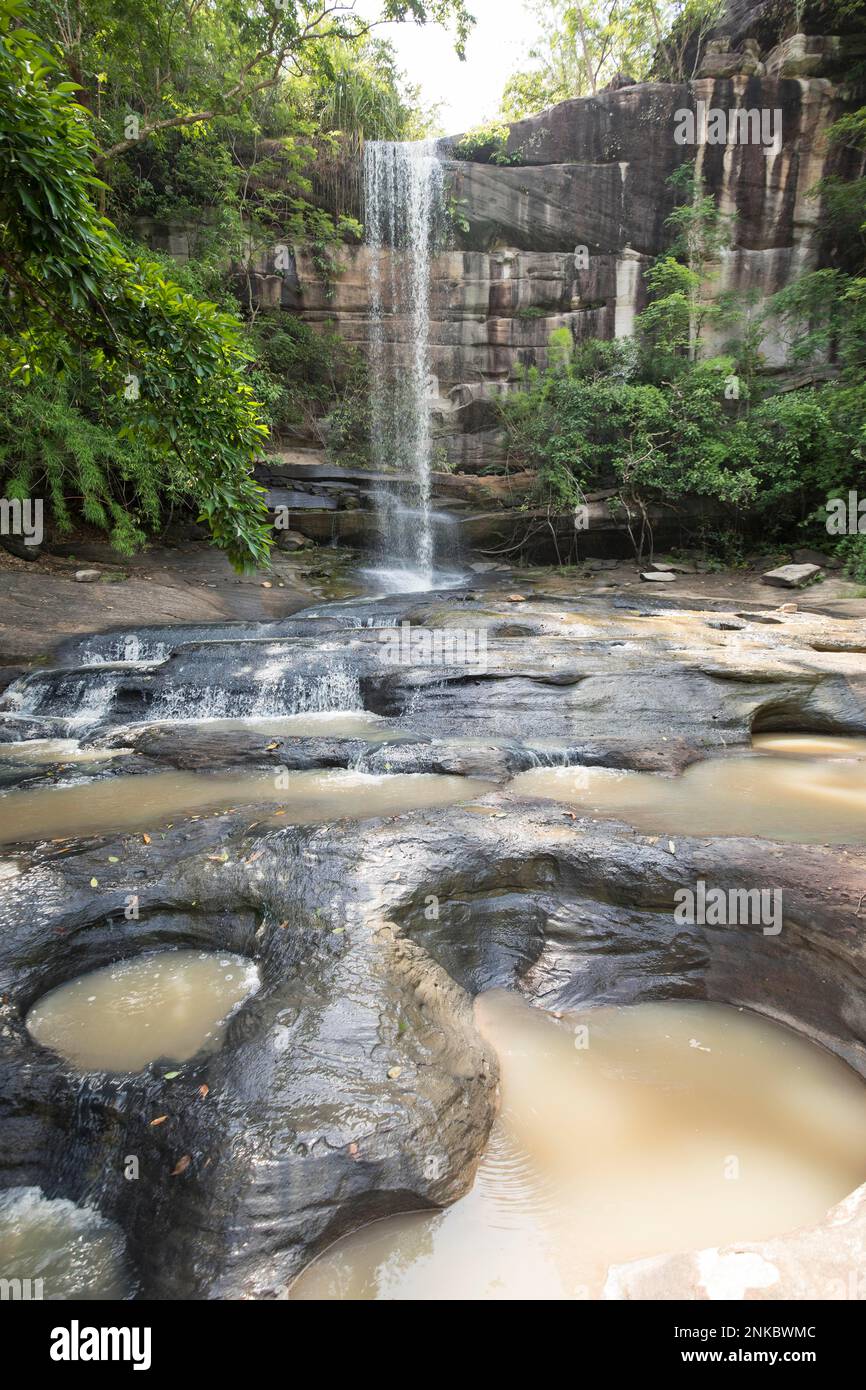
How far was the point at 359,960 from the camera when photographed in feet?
9.31

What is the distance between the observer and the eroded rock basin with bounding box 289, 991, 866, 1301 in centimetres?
197

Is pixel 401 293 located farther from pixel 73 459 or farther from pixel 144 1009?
pixel 144 1009

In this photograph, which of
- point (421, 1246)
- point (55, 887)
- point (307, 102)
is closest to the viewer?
point (421, 1246)

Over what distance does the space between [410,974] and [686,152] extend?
898 inches

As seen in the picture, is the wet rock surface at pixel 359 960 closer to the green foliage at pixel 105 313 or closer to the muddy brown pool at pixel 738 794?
the muddy brown pool at pixel 738 794

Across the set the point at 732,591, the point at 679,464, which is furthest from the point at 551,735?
the point at 679,464

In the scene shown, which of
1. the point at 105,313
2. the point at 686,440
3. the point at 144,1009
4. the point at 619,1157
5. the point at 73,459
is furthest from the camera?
the point at 686,440

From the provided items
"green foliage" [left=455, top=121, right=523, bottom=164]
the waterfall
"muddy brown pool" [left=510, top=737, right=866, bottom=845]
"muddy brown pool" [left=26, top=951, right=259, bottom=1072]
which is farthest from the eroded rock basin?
"green foliage" [left=455, top=121, right=523, bottom=164]

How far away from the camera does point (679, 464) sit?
1529 centimetres

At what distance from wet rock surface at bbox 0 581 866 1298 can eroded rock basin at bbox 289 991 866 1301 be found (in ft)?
0.33

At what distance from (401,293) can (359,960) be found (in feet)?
65.0

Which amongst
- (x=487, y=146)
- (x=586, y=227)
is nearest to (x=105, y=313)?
(x=586, y=227)

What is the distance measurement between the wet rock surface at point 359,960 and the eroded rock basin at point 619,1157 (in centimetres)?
10
